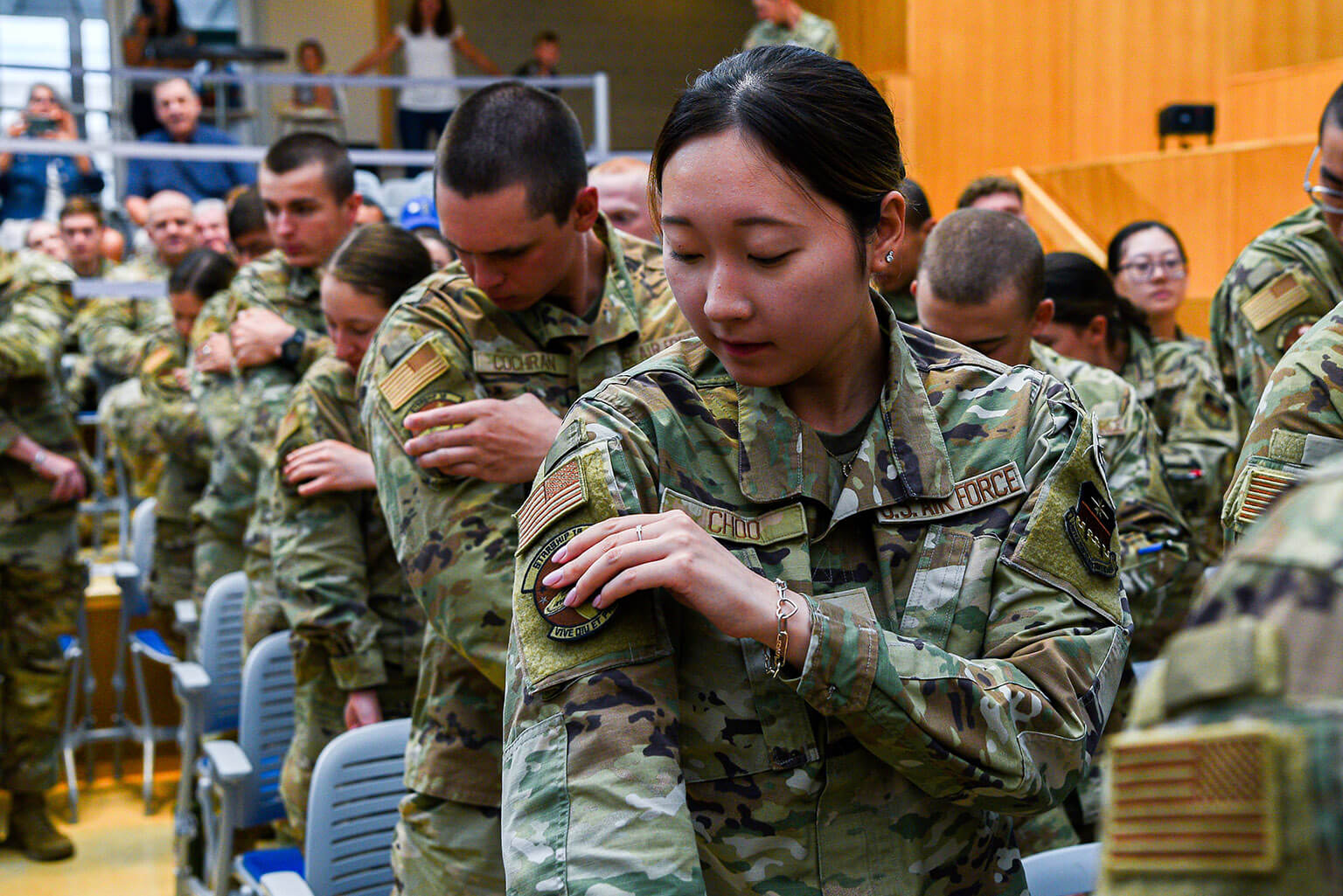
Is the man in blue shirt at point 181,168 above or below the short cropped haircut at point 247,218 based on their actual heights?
above

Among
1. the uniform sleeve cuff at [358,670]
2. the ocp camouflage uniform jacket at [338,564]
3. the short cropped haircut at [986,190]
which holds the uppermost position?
the short cropped haircut at [986,190]

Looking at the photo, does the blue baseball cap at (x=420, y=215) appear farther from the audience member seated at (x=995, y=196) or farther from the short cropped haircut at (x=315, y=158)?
the audience member seated at (x=995, y=196)

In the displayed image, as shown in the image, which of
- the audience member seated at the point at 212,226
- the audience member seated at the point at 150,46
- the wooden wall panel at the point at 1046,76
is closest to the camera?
the audience member seated at the point at 212,226

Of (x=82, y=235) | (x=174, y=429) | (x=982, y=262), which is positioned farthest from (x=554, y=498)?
(x=82, y=235)

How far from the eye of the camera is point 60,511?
4.07 metres

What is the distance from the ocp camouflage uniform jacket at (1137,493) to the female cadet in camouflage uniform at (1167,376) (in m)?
0.39

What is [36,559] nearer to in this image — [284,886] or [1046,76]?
[284,886]

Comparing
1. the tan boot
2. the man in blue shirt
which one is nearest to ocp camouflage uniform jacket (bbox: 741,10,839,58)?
the man in blue shirt

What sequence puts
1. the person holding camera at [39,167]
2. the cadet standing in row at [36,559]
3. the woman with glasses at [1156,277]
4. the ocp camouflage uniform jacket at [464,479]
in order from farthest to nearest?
the person holding camera at [39,167] → the cadet standing in row at [36,559] → the woman with glasses at [1156,277] → the ocp camouflage uniform jacket at [464,479]

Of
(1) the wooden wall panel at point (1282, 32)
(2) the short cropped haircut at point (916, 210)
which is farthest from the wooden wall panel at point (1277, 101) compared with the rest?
(2) the short cropped haircut at point (916, 210)

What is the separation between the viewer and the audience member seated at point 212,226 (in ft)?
18.1

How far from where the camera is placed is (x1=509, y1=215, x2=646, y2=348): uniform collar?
1736 millimetres

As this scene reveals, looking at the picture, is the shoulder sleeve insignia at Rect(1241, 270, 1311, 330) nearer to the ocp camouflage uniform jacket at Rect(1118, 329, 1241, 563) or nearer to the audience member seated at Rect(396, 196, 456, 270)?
the ocp camouflage uniform jacket at Rect(1118, 329, 1241, 563)

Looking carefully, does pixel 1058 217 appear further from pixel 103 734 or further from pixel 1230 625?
pixel 1230 625
